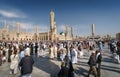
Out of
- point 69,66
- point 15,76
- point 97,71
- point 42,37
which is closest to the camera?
point 69,66

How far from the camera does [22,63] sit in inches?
213

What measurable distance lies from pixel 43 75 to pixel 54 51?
700 centimetres

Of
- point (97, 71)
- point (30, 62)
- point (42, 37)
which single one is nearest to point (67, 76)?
point (30, 62)

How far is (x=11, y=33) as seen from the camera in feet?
230

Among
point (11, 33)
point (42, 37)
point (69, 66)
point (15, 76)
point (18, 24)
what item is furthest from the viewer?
point (42, 37)

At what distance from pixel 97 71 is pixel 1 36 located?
71390mm

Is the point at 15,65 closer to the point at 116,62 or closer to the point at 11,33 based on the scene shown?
the point at 116,62

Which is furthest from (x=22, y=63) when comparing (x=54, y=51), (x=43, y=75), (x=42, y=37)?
(x=42, y=37)

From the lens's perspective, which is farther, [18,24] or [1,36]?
[1,36]

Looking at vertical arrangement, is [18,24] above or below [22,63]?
above

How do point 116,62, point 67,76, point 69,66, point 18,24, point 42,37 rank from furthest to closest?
1. point 42,37
2. point 18,24
3. point 116,62
4. point 69,66
5. point 67,76

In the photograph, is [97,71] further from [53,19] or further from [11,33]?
[11,33]

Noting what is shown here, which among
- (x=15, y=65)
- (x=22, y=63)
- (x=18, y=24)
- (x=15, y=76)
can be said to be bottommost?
(x=15, y=76)

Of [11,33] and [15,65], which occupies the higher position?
[11,33]
